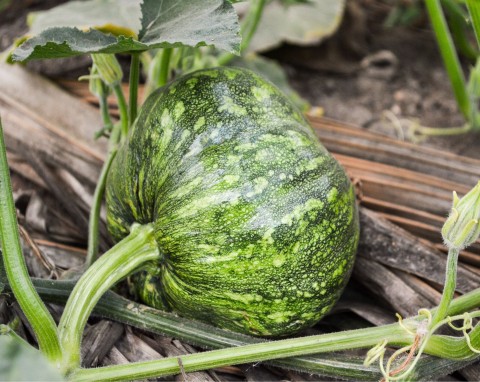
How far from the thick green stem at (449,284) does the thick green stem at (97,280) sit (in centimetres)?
51

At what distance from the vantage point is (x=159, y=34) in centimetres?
118

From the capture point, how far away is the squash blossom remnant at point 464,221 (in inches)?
37.1

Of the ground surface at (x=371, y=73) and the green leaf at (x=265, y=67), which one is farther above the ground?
the green leaf at (x=265, y=67)

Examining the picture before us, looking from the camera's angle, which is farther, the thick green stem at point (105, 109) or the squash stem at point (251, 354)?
the thick green stem at point (105, 109)

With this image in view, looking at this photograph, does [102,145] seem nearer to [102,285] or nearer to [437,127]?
[102,285]

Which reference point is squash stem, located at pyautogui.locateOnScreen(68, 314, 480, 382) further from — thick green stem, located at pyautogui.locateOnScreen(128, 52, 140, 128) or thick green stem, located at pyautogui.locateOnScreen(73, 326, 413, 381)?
thick green stem, located at pyautogui.locateOnScreen(128, 52, 140, 128)

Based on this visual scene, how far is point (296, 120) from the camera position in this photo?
1.30m

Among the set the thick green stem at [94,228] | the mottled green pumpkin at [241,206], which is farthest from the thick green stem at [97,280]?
the thick green stem at [94,228]

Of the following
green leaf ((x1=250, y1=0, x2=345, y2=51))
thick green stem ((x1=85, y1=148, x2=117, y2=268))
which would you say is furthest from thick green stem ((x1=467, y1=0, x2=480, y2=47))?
green leaf ((x1=250, y1=0, x2=345, y2=51))

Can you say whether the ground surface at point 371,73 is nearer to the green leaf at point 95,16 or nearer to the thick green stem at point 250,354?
the green leaf at point 95,16

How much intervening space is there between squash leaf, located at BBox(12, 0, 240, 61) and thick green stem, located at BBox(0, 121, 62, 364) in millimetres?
185

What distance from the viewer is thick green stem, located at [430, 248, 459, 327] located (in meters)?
0.98

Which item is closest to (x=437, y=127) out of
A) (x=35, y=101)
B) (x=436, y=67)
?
(x=436, y=67)

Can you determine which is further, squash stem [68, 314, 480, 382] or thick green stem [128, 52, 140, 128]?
thick green stem [128, 52, 140, 128]
